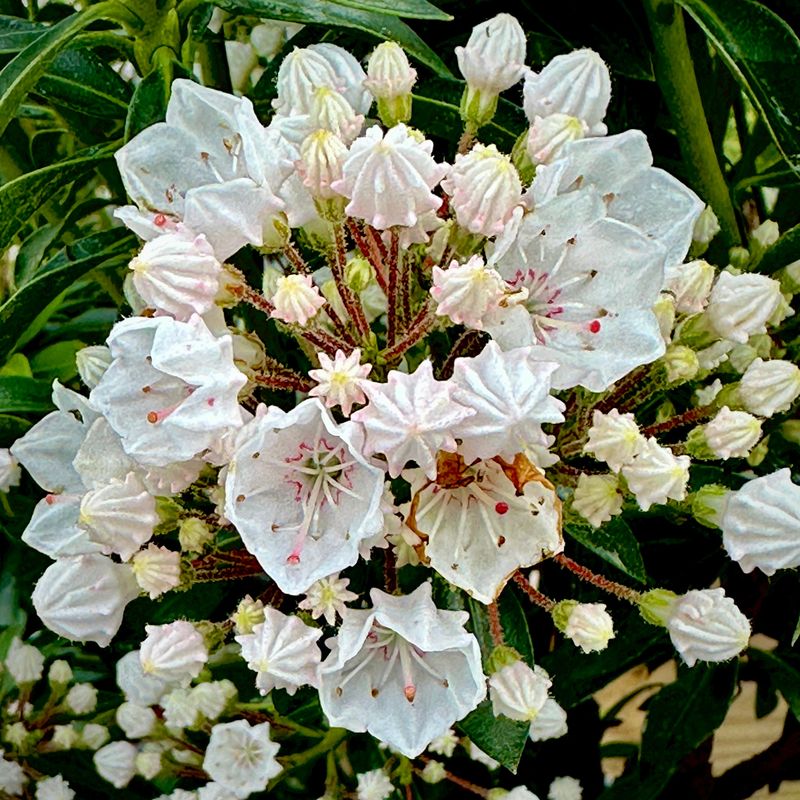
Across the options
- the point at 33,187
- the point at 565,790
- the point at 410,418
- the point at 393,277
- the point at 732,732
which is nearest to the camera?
the point at 410,418

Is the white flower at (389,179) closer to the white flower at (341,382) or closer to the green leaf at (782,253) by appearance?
the white flower at (341,382)

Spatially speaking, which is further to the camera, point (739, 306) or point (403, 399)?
point (739, 306)

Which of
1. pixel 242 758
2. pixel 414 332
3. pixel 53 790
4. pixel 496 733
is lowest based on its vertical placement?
pixel 53 790

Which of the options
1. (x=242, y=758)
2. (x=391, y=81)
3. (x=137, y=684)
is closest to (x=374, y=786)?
(x=242, y=758)

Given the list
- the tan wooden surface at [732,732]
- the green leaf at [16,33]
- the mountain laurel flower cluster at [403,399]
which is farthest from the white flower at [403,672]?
the tan wooden surface at [732,732]

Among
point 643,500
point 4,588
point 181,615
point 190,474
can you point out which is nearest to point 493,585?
point 643,500

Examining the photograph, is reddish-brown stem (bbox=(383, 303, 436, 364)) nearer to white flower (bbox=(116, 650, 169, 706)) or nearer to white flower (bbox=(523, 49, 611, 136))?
white flower (bbox=(523, 49, 611, 136))

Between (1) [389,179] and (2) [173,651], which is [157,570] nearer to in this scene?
(2) [173,651]
